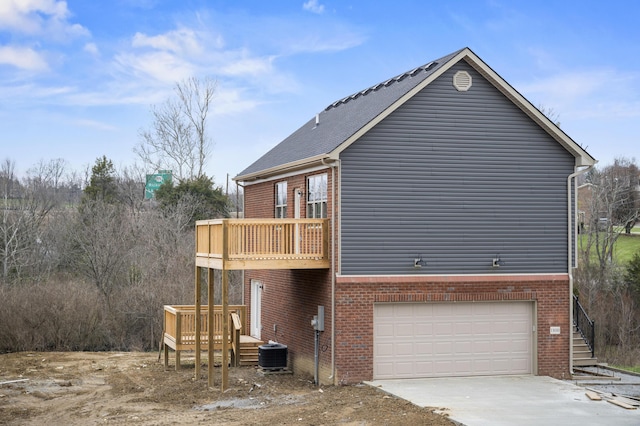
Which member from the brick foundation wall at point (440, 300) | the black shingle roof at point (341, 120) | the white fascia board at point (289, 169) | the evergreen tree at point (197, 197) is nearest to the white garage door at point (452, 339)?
the brick foundation wall at point (440, 300)

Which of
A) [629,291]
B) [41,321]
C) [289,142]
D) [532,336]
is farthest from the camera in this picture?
[629,291]

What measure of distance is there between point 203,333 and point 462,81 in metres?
10.4

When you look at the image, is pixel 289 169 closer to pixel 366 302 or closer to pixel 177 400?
pixel 366 302

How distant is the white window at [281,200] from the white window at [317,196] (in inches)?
93.4

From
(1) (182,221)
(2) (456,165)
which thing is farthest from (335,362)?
(1) (182,221)

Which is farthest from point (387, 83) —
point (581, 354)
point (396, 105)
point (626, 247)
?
point (626, 247)

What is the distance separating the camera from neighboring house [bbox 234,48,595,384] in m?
22.0

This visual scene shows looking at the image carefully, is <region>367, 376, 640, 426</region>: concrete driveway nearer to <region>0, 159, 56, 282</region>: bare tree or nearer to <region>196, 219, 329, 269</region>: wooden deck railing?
<region>196, 219, 329, 269</region>: wooden deck railing

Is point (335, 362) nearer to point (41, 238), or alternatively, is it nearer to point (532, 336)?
point (532, 336)

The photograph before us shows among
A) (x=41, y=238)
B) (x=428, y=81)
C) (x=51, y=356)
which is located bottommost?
(x=51, y=356)

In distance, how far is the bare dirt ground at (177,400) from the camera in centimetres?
1808

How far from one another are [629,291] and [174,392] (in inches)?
1308

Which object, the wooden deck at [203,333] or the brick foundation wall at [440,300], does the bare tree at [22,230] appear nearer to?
the wooden deck at [203,333]

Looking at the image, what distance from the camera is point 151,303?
3866 cm
